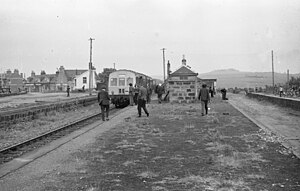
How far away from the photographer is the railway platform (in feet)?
17.1

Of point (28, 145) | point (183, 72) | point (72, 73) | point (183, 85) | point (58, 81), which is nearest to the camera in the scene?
point (28, 145)

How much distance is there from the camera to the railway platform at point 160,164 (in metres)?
5.21

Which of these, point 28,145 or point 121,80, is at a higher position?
point 121,80

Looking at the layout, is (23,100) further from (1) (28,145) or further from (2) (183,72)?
(1) (28,145)

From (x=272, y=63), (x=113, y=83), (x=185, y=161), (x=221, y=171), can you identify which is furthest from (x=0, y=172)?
(x=272, y=63)

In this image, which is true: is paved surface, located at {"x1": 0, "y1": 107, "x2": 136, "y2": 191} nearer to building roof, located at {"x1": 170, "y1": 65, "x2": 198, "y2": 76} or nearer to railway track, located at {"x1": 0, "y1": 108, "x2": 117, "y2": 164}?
railway track, located at {"x1": 0, "y1": 108, "x2": 117, "y2": 164}

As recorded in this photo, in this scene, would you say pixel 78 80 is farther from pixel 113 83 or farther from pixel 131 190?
pixel 131 190

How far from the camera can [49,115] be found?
2077 cm

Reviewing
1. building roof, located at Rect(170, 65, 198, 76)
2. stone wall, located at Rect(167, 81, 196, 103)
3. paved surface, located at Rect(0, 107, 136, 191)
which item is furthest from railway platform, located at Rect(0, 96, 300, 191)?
stone wall, located at Rect(167, 81, 196, 103)

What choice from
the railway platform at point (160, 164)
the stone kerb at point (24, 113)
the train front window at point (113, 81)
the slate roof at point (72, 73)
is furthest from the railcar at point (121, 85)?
the slate roof at point (72, 73)

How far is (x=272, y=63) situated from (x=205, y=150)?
186 feet

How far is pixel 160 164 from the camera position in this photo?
6.51 meters

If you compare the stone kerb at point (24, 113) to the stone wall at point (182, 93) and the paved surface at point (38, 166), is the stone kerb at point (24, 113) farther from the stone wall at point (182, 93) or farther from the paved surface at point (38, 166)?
the stone wall at point (182, 93)

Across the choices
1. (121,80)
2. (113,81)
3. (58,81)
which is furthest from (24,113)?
(58,81)
